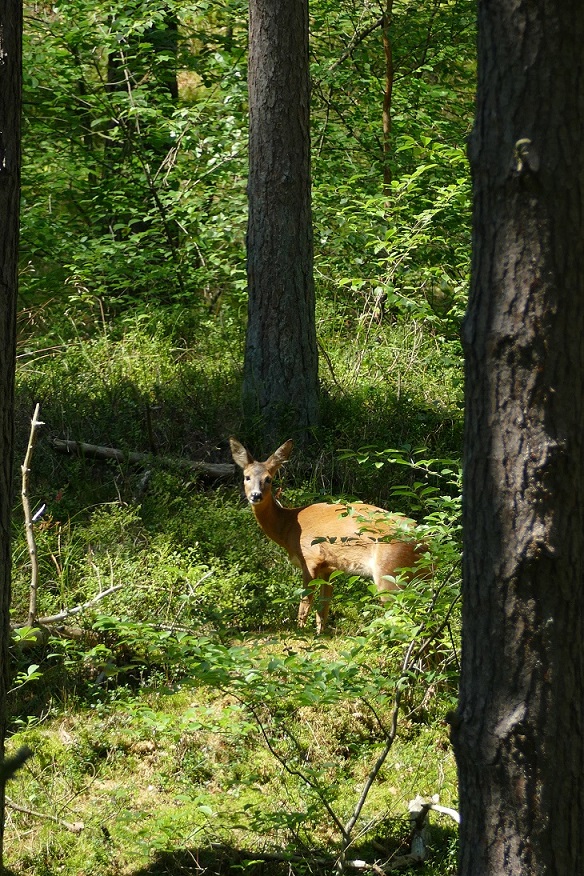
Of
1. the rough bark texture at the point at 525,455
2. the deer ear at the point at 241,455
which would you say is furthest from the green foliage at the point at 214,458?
the rough bark texture at the point at 525,455

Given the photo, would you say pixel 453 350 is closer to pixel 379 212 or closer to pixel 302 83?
pixel 379 212

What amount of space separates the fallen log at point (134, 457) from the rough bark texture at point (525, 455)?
5567 mm

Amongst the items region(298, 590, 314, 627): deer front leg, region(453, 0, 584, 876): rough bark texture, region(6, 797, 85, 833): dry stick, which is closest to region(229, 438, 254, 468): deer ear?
region(298, 590, 314, 627): deer front leg

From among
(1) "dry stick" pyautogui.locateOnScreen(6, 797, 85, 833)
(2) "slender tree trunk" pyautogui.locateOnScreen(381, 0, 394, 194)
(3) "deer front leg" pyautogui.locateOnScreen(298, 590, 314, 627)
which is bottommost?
(1) "dry stick" pyautogui.locateOnScreen(6, 797, 85, 833)

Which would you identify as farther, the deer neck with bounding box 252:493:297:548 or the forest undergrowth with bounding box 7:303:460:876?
the deer neck with bounding box 252:493:297:548

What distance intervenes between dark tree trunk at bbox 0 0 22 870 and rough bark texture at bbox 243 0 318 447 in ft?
16.6

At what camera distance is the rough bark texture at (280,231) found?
8.91m

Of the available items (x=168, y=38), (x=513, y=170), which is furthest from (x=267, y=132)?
(x=513, y=170)

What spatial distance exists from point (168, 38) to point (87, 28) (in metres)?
1.05

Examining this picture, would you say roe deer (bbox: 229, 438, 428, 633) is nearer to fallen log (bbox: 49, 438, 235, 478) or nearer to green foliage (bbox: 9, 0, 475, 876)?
green foliage (bbox: 9, 0, 475, 876)

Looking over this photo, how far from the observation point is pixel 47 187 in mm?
13000

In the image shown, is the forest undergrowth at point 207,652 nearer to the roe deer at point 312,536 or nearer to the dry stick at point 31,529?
the roe deer at point 312,536

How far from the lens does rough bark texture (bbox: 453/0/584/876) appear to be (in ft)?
8.91

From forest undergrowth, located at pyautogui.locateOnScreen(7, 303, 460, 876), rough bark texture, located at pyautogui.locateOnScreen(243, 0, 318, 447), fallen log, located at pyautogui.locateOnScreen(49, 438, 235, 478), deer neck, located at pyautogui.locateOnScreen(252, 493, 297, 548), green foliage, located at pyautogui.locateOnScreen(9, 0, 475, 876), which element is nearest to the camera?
forest undergrowth, located at pyautogui.locateOnScreen(7, 303, 460, 876)
